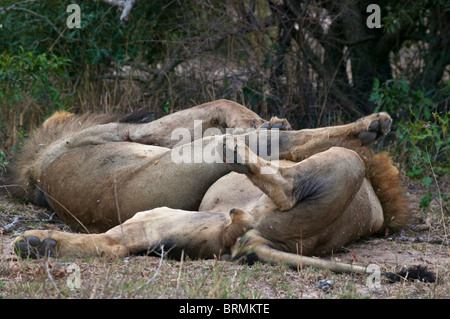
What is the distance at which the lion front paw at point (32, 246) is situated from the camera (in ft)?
11.4

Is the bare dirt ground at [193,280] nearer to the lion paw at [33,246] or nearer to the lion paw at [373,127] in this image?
the lion paw at [33,246]

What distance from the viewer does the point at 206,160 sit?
417 cm

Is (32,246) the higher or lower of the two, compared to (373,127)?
lower

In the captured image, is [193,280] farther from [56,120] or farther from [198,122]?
[56,120]

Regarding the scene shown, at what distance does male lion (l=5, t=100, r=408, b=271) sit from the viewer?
11.4 feet

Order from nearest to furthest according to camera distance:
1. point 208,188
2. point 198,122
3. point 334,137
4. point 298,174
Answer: point 298,174
point 334,137
point 208,188
point 198,122

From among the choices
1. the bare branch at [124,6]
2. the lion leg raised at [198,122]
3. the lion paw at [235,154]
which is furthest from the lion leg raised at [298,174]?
the bare branch at [124,6]

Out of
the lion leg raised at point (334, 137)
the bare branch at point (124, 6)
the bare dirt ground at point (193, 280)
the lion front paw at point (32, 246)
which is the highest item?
the bare branch at point (124, 6)

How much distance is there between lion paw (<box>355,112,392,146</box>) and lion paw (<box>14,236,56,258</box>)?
1.81 metres

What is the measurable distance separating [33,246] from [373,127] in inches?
77.1

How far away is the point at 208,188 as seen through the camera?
4145 mm

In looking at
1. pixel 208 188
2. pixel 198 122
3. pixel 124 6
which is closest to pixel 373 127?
pixel 208 188
